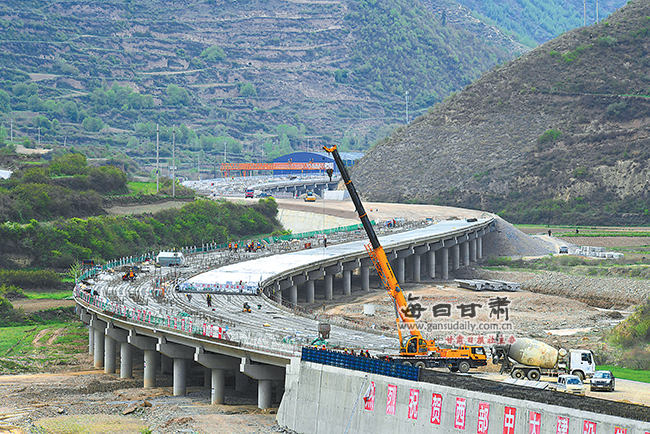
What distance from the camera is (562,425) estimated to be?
1304 inches

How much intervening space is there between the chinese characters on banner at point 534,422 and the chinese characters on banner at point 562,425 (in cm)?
71

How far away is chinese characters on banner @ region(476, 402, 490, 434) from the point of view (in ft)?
115

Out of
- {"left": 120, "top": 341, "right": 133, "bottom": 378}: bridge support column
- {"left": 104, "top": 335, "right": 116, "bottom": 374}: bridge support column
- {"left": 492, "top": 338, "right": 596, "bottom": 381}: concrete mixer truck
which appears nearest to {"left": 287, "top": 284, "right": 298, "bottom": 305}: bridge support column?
{"left": 104, "top": 335, "right": 116, "bottom": 374}: bridge support column

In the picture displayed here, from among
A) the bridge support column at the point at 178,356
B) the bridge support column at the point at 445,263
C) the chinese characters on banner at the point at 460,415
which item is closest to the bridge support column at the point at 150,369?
the bridge support column at the point at 178,356

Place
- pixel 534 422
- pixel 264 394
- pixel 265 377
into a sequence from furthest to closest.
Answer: pixel 264 394, pixel 265 377, pixel 534 422

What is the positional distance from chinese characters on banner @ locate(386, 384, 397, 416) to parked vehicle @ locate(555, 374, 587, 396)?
7157mm

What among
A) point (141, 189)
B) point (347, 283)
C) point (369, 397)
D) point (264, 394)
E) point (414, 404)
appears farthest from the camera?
point (141, 189)

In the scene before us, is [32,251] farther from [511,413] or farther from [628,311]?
[511,413]

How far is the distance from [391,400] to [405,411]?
84 cm

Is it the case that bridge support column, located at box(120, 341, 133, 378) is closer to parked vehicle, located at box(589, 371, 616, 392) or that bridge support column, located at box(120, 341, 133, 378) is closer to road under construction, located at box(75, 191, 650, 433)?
road under construction, located at box(75, 191, 650, 433)

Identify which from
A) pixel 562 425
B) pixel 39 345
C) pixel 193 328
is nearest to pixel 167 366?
pixel 193 328

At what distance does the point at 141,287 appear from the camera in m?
71.8

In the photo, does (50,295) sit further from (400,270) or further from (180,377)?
(400,270)

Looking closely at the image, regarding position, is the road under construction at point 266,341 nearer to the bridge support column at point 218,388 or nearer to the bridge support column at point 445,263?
the bridge support column at point 218,388
